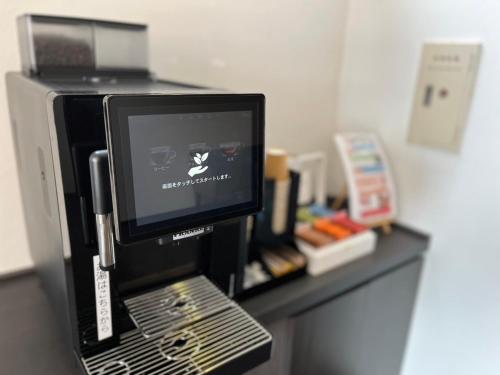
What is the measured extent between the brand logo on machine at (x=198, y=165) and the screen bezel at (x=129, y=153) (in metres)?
0.06

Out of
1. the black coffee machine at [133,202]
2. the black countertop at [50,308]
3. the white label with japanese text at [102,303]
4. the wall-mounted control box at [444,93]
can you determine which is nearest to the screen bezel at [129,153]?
the black coffee machine at [133,202]

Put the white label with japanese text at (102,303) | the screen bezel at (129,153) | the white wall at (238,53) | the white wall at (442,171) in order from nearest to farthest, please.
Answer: the screen bezel at (129,153) < the white label with japanese text at (102,303) < the white wall at (238,53) < the white wall at (442,171)

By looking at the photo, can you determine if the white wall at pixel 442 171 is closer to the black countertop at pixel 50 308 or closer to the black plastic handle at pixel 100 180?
the black countertop at pixel 50 308

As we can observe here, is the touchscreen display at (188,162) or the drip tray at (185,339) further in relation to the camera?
the drip tray at (185,339)

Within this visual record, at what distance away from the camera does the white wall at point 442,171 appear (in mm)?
1058

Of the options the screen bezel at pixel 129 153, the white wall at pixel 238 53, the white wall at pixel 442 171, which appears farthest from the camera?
the white wall at pixel 442 171

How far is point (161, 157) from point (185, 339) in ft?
1.05

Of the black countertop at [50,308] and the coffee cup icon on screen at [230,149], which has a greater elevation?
the coffee cup icon on screen at [230,149]

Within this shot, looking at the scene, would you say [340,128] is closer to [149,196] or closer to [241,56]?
[241,56]

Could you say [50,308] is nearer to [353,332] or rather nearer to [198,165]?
[198,165]

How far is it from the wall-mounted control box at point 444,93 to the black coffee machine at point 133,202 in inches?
28.8

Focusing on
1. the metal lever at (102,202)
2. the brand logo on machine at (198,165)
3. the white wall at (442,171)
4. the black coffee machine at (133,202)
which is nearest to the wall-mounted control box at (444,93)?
the white wall at (442,171)

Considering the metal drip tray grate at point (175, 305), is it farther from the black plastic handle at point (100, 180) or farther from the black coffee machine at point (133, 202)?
the black plastic handle at point (100, 180)

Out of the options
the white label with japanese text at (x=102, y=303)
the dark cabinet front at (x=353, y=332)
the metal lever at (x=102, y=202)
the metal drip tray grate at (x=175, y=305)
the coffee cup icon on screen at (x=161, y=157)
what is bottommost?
the dark cabinet front at (x=353, y=332)
